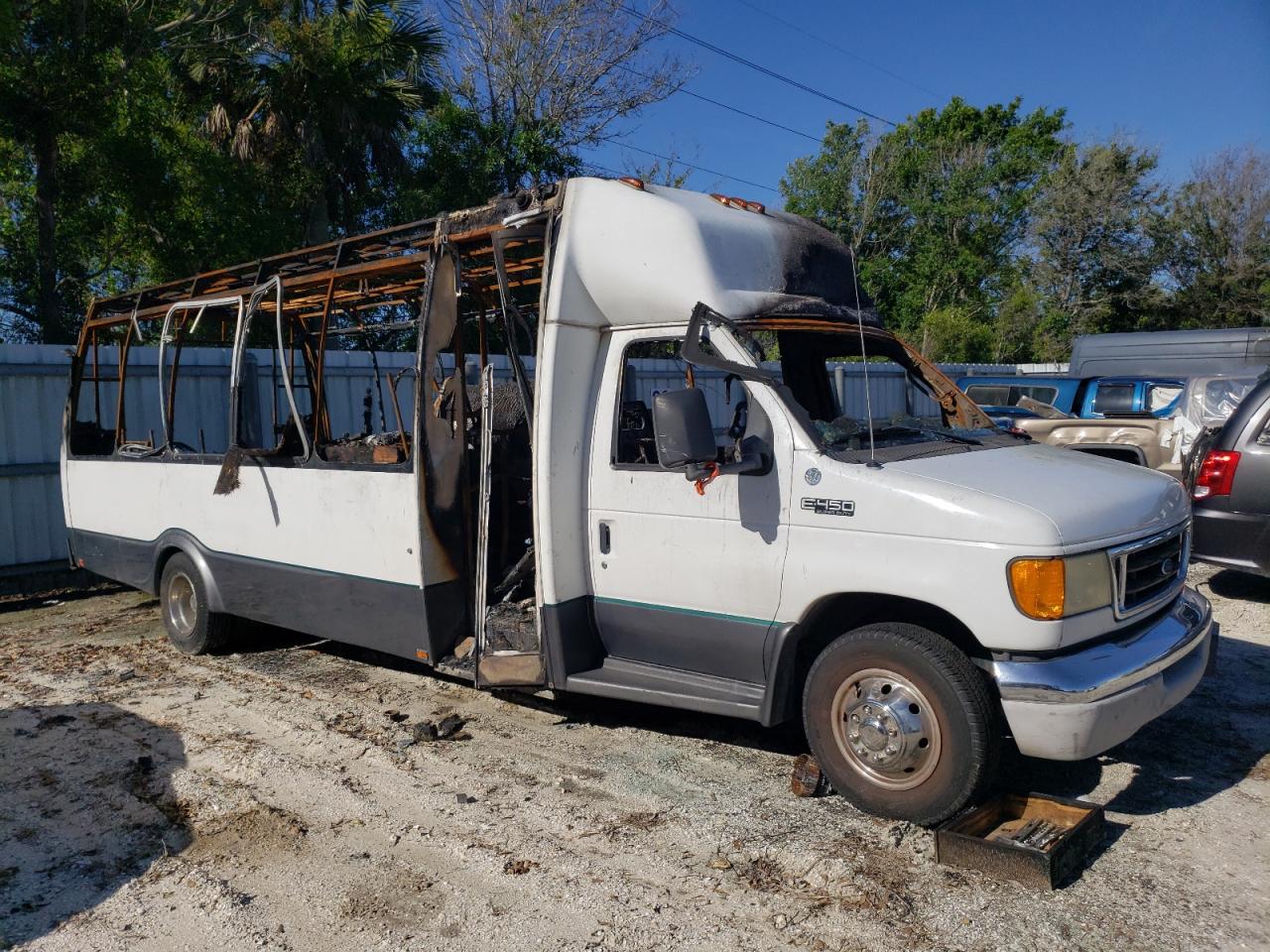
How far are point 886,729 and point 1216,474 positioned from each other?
5.01m

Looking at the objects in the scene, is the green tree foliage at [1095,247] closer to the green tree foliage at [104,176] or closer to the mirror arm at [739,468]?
the green tree foliage at [104,176]

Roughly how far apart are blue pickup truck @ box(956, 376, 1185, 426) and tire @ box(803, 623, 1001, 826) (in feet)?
30.5

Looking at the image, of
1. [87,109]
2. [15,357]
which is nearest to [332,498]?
[15,357]

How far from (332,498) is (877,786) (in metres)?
3.61

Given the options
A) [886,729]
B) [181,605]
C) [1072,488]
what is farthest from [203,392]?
[1072,488]

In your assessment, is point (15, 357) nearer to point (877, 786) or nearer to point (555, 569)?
point (555, 569)

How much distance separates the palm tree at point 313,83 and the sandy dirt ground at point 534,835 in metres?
13.7

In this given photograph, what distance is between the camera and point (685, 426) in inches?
168

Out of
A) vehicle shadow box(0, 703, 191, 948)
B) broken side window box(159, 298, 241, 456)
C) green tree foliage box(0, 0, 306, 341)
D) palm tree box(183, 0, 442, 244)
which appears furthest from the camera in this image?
palm tree box(183, 0, 442, 244)

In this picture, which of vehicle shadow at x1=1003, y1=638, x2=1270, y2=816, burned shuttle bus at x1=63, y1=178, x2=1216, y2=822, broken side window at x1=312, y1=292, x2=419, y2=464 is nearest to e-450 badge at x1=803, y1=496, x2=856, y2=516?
burned shuttle bus at x1=63, y1=178, x2=1216, y2=822

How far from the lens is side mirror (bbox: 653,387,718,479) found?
428 cm

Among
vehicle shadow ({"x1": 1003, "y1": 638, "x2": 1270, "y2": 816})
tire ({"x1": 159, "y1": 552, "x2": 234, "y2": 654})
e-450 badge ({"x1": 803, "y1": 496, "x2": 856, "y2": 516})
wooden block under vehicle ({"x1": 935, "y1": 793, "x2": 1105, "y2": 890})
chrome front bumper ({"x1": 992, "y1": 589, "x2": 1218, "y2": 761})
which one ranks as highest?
e-450 badge ({"x1": 803, "y1": 496, "x2": 856, "y2": 516})

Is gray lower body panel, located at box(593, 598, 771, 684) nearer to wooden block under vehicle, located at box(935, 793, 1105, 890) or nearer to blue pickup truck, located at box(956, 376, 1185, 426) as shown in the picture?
wooden block under vehicle, located at box(935, 793, 1105, 890)

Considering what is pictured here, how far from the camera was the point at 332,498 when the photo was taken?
606 centimetres
